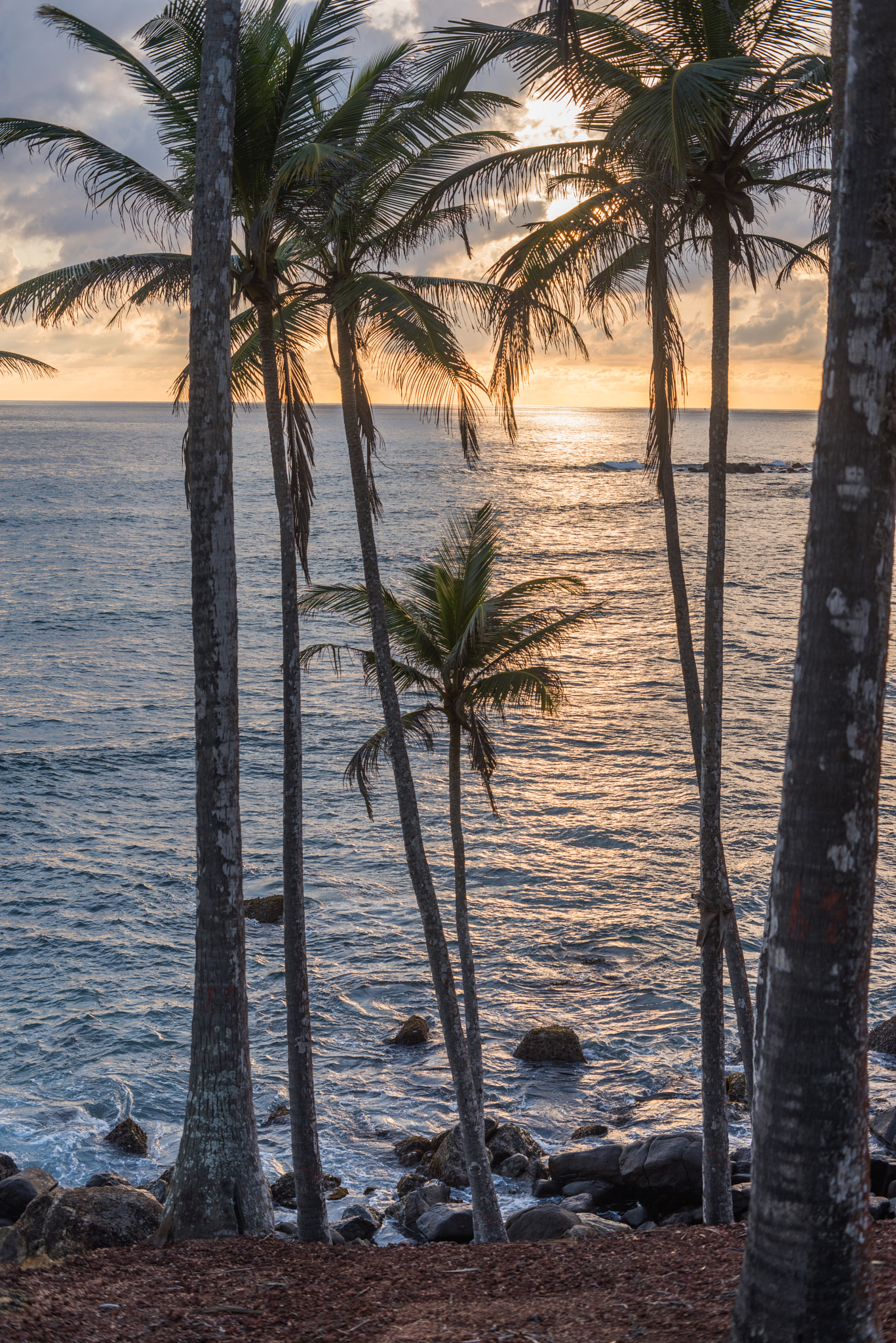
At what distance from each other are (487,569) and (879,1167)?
32.2 ft

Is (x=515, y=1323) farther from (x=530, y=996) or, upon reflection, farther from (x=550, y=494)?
(x=550, y=494)

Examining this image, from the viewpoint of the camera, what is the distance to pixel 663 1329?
5.43m

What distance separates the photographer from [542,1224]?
1193cm

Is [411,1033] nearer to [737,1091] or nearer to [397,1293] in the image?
[737,1091]

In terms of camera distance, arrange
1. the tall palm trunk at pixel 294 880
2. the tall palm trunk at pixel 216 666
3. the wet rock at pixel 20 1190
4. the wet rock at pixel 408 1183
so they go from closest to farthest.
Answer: the tall palm trunk at pixel 216 666
the tall palm trunk at pixel 294 880
the wet rock at pixel 20 1190
the wet rock at pixel 408 1183

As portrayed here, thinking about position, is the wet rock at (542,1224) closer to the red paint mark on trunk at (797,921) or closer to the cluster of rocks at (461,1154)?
the cluster of rocks at (461,1154)

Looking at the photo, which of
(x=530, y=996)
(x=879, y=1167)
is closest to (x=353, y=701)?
(x=530, y=996)

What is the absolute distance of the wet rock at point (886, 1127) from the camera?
50.0ft

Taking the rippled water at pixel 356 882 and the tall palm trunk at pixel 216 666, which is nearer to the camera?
the tall palm trunk at pixel 216 666

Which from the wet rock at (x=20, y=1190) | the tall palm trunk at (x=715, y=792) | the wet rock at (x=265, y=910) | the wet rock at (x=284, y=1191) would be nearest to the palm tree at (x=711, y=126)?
the tall palm trunk at (x=715, y=792)

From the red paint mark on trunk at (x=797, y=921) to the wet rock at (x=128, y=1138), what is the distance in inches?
601

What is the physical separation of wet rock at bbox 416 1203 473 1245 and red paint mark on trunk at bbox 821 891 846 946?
407 inches

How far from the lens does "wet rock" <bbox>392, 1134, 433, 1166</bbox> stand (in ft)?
Result: 54.1

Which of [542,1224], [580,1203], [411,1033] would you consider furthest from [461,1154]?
[411,1033]
